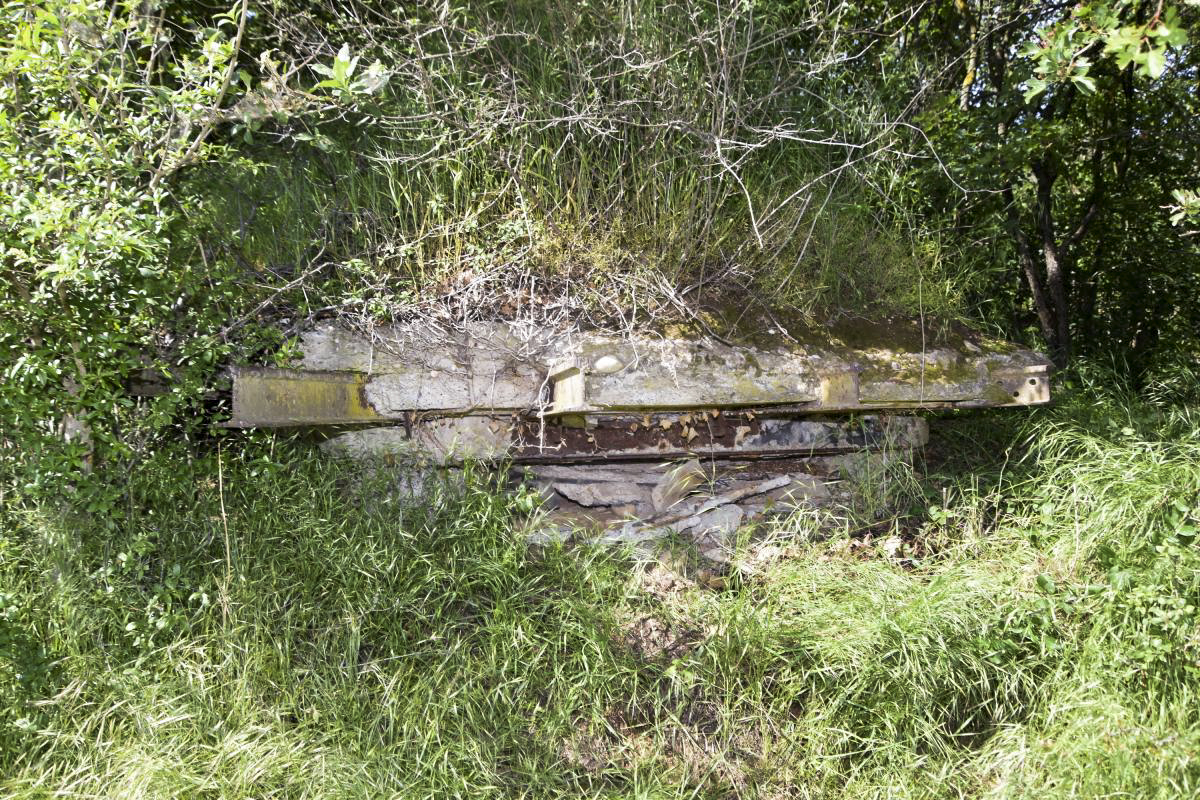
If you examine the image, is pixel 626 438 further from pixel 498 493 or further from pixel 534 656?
pixel 534 656

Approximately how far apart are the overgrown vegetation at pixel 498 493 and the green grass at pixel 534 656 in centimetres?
2

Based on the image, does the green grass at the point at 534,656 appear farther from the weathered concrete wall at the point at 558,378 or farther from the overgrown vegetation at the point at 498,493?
the weathered concrete wall at the point at 558,378

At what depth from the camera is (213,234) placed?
325 centimetres

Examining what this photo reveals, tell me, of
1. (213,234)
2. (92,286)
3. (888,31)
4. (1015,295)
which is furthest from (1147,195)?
(92,286)

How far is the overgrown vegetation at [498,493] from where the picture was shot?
8.25ft

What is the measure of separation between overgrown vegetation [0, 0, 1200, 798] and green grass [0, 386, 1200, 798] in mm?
15

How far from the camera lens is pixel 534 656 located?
2797 mm

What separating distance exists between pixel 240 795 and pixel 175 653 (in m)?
0.63

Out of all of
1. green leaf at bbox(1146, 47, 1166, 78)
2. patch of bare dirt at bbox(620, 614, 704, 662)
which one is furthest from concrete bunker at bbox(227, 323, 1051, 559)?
green leaf at bbox(1146, 47, 1166, 78)

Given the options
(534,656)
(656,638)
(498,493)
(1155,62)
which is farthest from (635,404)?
(1155,62)

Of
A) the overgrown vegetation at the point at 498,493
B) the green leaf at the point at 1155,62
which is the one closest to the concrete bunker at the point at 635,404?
the overgrown vegetation at the point at 498,493

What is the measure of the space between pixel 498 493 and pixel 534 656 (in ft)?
2.31

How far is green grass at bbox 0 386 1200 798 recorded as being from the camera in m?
2.46

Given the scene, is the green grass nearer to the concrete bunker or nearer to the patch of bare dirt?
the patch of bare dirt
